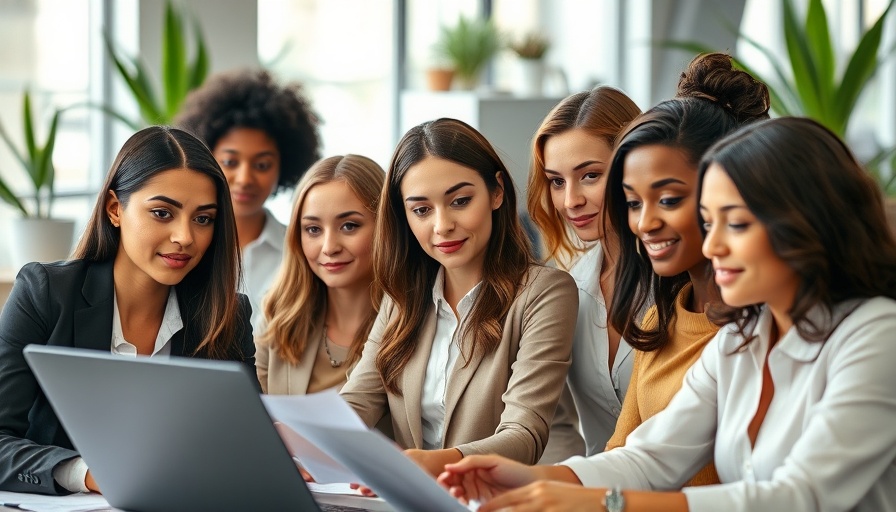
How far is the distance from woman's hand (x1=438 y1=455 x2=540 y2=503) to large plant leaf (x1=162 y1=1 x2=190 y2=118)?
314cm

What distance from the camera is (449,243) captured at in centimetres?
222

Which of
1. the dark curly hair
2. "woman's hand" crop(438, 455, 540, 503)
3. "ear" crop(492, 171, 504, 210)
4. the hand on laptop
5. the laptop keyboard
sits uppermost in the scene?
the dark curly hair

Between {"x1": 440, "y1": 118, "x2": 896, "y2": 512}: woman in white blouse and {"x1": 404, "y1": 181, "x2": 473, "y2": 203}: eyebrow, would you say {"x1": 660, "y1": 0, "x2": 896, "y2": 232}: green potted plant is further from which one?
{"x1": 440, "y1": 118, "x2": 896, "y2": 512}: woman in white blouse

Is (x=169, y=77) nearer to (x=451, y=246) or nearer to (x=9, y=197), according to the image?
(x=9, y=197)

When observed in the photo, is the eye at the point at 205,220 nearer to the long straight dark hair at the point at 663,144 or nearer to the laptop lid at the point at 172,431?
the laptop lid at the point at 172,431

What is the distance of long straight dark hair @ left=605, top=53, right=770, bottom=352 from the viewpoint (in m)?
1.97

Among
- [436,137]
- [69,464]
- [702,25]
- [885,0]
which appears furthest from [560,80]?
[69,464]

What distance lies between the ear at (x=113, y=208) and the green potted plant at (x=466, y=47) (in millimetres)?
4716

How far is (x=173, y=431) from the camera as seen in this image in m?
1.47

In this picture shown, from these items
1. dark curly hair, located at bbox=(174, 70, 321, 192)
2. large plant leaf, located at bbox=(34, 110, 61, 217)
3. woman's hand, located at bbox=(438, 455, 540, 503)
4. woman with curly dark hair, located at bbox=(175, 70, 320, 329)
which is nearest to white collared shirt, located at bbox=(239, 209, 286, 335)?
woman with curly dark hair, located at bbox=(175, 70, 320, 329)

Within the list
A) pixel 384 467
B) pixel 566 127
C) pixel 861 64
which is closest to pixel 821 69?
pixel 861 64

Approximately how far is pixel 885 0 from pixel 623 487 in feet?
29.6

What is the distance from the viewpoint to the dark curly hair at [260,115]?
3756 millimetres

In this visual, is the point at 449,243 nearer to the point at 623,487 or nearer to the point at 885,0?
the point at 623,487
